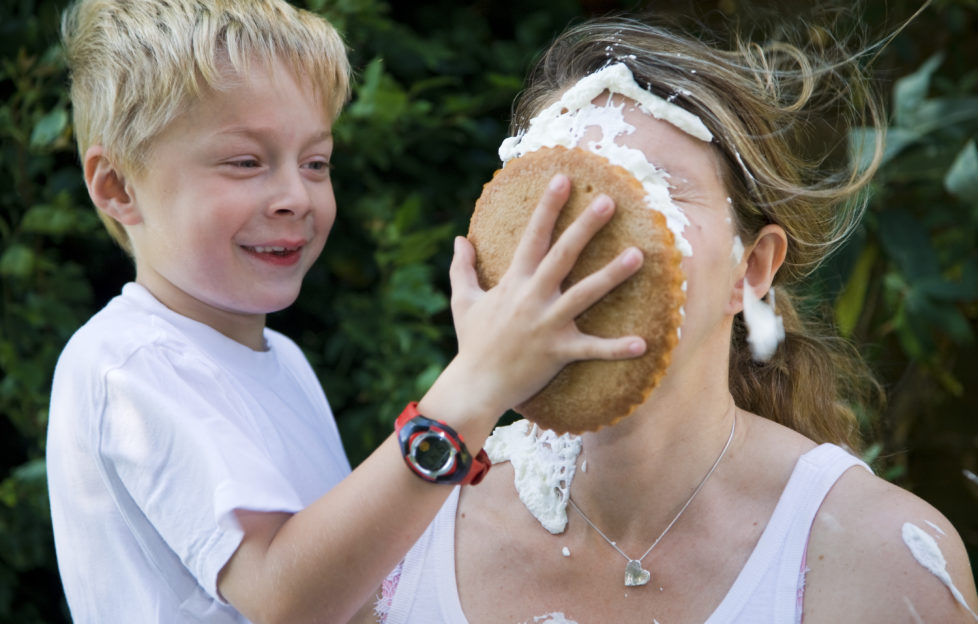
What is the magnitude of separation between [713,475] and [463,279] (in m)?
0.53

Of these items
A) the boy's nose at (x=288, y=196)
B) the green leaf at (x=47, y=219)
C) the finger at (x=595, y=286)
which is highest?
the finger at (x=595, y=286)

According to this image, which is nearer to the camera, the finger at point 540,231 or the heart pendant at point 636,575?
the finger at point 540,231

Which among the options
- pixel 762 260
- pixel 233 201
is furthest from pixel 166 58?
pixel 762 260

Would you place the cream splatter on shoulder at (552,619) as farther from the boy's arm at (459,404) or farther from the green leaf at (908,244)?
the green leaf at (908,244)

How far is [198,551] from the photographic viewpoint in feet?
4.37

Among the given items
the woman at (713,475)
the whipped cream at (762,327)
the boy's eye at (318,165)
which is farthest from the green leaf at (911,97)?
the boy's eye at (318,165)

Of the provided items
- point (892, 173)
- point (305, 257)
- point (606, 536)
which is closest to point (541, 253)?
point (606, 536)

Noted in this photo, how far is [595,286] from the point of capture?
111 centimetres

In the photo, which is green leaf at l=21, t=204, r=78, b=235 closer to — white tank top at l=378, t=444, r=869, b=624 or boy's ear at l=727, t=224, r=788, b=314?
white tank top at l=378, t=444, r=869, b=624

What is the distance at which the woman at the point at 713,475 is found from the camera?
4.25ft

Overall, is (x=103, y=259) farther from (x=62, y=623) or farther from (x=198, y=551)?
(x=198, y=551)

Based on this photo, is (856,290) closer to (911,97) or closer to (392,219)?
(911,97)

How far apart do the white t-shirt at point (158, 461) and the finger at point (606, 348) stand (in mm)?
508

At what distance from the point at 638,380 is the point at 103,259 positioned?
195cm
